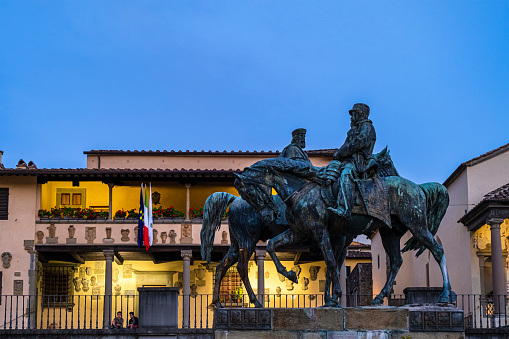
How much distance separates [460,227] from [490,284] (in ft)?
7.57

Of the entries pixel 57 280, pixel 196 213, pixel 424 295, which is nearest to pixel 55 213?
pixel 57 280

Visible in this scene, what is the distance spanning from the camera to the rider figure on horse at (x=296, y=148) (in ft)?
52.4

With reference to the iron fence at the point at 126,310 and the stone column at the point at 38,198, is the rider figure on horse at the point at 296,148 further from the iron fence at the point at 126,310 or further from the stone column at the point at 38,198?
the stone column at the point at 38,198

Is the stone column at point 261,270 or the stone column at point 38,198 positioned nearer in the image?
the stone column at point 261,270

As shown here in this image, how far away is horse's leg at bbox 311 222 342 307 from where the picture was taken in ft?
46.0

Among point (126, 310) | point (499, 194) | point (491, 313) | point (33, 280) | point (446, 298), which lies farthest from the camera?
point (126, 310)

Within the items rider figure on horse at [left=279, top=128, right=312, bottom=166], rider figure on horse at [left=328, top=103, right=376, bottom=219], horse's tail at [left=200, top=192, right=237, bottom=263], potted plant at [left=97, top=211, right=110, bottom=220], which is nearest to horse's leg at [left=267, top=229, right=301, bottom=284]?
rider figure on horse at [left=328, top=103, right=376, bottom=219]

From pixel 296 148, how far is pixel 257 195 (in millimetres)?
2144

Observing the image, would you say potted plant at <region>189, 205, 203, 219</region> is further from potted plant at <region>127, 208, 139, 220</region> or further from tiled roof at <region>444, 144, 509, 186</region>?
tiled roof at <region>444, 144, 509, 186</region>

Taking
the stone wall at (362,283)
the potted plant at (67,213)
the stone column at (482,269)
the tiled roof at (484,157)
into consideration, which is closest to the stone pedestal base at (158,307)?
the stone column at (482,269)

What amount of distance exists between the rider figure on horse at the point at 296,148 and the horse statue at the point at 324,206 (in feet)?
4.93

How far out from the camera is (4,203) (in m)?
36.9

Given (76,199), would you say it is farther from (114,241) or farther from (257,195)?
(257,195)

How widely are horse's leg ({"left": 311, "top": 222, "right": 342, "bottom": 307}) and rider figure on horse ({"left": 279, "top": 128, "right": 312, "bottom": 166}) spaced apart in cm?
201
